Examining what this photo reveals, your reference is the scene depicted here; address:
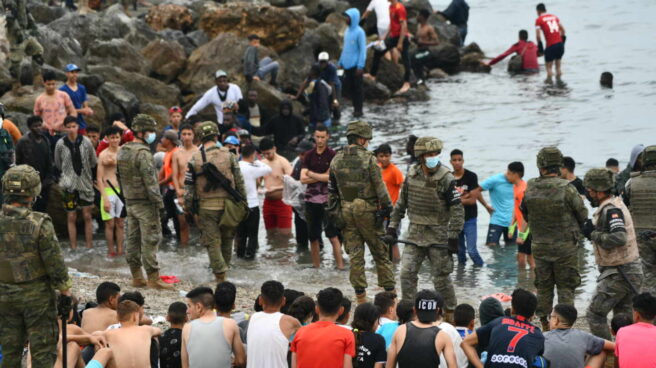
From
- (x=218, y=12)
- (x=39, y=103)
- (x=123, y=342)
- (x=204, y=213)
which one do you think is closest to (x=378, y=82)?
(x=218, y=12)

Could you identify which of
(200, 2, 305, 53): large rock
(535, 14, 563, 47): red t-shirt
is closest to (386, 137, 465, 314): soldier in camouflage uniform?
(200, 2, 305, 53): large rock

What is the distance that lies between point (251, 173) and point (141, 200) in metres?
1.98

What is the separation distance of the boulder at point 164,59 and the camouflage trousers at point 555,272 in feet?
47.5

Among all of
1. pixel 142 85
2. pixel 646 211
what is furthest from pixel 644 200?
pixel 142 85

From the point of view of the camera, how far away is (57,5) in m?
28.7

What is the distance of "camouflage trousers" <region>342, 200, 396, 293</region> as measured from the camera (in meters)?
11.8

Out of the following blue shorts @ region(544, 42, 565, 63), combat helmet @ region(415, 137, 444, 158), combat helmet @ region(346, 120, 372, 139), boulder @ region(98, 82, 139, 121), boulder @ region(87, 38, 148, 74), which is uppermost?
boulder @ region(87, 38, 148, 74)

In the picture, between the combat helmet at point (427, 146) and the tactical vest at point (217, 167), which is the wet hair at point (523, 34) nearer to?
the tactical vest at point (217, 167)

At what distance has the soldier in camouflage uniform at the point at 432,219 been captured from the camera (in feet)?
36.2

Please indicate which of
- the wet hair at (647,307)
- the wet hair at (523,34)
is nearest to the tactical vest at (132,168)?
the wet hair at (647,307)

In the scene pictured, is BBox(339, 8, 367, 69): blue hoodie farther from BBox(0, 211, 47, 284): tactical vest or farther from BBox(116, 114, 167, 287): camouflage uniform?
Answer: BBox(0, 211, 47, 284): tactical vest

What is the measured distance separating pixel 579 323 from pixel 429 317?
12.6 ft

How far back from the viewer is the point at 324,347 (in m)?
7.57

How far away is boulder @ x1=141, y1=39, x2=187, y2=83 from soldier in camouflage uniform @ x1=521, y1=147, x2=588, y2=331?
47.1ft
